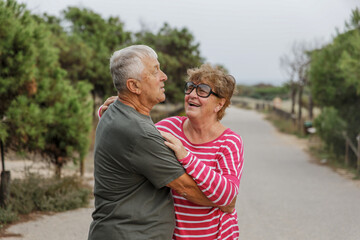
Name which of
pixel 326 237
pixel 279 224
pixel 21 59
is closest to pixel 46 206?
pixel 21 59

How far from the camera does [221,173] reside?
8.19 feet

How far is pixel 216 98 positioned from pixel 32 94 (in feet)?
18.6

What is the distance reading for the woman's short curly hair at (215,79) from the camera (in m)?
2.71

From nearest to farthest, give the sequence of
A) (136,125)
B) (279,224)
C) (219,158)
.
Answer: (136,125) < (219,158) < (279,224)

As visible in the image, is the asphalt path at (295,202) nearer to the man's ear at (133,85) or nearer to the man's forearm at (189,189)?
the man's forearm at (189,189)

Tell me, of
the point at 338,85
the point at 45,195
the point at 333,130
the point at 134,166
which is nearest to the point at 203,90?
the point at 134,166

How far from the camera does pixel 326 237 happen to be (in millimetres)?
6930

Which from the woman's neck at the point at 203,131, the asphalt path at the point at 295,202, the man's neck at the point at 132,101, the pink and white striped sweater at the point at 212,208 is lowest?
the asphalt path at the point at 295,202

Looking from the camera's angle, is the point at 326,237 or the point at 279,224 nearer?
the point at 326,237

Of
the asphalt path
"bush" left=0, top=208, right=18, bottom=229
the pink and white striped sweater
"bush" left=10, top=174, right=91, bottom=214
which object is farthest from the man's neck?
"bush" left=10, top=174, right=91, bottom=214

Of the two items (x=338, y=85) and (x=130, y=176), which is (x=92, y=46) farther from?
(x=130, y=176)

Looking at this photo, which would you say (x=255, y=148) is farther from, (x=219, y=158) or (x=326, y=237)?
(x=219, y=158)

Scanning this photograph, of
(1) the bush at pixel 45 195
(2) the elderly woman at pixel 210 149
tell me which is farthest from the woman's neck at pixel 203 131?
(1) the bush at pixel 45 195

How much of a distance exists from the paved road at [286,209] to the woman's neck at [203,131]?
431 cm
